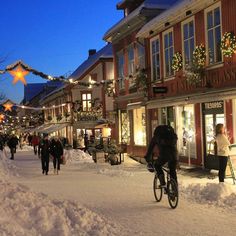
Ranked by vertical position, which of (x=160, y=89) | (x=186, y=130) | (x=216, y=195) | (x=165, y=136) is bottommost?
(x=216, y=195)

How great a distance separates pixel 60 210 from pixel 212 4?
11702 millimetres

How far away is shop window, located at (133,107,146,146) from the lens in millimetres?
26294

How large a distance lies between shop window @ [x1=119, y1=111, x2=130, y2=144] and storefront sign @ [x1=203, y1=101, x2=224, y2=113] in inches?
417

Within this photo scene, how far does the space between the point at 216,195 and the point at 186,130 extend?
995 centimetres

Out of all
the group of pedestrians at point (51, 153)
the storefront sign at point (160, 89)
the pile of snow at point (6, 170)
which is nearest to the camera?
the pile of snow at point (6, 170)

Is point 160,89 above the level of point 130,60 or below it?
below

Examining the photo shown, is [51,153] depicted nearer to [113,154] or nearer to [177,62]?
[113,154]

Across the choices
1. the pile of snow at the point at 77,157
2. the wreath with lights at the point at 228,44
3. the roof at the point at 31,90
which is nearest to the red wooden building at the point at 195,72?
the wreath with lights at the point at 228,44

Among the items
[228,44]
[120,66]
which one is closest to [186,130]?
[228,44]

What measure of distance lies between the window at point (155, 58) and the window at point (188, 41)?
3188 mm

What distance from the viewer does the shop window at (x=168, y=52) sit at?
2183 centimetres

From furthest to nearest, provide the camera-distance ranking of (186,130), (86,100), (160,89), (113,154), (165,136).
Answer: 1. (86,100)
2. (113,154)
3. (160,89)
4. (186,130)
5. (165,136)

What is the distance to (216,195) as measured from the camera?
10.9m

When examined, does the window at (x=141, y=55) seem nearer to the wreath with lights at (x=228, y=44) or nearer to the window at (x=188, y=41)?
the window at (x=188, y=41)
